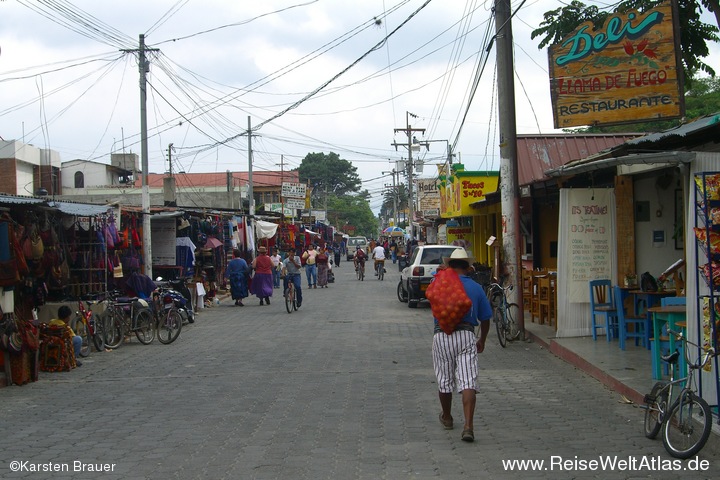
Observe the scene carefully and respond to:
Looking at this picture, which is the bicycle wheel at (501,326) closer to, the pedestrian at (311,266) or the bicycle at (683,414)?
the bicycle at (683,414)

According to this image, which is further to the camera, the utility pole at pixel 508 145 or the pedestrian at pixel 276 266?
the pedestrian at pixel 276 266

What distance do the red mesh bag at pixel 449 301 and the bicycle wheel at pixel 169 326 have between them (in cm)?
914

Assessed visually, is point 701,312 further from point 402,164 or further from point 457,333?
point 402,164

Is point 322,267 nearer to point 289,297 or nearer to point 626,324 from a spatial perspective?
point 289,297

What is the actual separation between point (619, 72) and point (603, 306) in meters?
3.81

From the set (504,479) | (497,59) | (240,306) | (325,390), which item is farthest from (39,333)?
(240,306)

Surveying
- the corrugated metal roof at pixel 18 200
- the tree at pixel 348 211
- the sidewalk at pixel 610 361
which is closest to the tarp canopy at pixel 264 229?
the sidewalk at pixel 610 361

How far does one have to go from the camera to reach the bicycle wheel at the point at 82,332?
1280 centimetres

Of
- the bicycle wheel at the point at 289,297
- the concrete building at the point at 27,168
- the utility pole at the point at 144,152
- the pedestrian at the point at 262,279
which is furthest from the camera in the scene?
the concrete building at the point at 27,168

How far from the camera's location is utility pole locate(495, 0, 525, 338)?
44.2 feet

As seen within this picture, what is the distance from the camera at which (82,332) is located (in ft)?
42.7

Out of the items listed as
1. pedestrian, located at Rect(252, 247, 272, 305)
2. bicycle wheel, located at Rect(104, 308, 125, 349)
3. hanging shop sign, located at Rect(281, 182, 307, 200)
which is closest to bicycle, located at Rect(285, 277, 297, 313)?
pedestrian, located at Rect(252, 247, 272, 305)

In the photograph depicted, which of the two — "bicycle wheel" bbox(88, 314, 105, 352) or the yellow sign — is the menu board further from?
the yellow sign

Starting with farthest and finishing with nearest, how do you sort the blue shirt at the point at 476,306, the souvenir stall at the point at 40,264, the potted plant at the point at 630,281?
the potted plant at the point at 630,281 < the souvenir stall at the point at 40,264 < the blue shirt at the point at 476,306
